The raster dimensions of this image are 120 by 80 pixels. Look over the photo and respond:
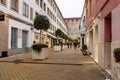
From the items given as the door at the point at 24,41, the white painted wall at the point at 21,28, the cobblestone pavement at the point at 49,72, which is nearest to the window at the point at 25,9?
the white painted wall at the point at 21,28

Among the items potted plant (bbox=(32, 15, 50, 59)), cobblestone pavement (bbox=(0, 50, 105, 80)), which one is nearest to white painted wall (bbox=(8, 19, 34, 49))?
potted plant (bbox=(32, 15, 50, 59))

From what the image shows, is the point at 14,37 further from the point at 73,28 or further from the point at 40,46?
the point at 73,28

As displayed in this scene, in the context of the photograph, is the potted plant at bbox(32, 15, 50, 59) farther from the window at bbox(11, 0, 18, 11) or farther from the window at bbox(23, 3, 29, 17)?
the window at bbox(23, 3, 29, 17)

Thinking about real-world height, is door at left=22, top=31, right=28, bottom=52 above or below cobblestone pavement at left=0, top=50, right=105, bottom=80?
above

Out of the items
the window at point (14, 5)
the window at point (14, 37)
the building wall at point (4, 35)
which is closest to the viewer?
the building wall at point (4, 35)

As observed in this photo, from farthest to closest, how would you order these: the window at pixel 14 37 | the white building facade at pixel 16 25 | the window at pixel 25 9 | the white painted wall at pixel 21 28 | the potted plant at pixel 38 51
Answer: the window at pixel 25 9, the window at pixel 14 37, the white painted wall at pixel 21 28, the white building facade at pixel 16 25, the potted plant at pixel 38 51

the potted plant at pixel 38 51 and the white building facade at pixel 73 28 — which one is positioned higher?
the white building facade at pixel 73 28

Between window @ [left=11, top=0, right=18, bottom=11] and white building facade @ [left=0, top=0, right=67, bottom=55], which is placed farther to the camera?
window @ [left=11, top=0, right=18, bottom=11]

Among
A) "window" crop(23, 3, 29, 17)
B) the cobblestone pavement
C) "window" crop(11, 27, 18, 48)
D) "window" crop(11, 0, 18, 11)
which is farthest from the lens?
"window" crop(23, 3, 29, 17)

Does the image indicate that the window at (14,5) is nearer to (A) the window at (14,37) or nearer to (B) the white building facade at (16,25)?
(B) the white building facade at (16,25)

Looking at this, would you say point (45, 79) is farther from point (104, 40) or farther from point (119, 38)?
point (104, 40)

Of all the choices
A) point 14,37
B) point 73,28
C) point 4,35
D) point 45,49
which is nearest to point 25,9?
point 14,37

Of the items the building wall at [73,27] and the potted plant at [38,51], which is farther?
the building wall at [73,27]

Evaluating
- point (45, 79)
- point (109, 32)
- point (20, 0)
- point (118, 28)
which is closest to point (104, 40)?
point (109, 32)
